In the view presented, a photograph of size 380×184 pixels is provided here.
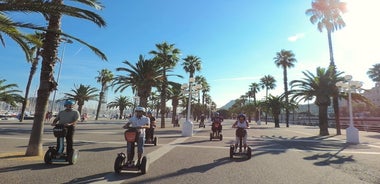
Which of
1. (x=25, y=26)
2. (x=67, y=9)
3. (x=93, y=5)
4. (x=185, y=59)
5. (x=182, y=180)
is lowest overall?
(x=182, y=180)

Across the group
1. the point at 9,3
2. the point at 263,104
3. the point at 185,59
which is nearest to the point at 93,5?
the point at 9,3

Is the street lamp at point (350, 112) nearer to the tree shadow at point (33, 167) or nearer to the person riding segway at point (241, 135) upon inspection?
the person riding segway at point (241, 135)

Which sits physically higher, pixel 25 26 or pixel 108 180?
pixel 25 26

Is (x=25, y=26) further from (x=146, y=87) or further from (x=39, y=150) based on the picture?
(x=146, y=87)

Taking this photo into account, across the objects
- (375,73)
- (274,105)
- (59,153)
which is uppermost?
(375,73)

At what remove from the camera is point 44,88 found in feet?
30.4

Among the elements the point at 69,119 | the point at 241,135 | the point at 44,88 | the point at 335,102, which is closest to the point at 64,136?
the point at 69,119

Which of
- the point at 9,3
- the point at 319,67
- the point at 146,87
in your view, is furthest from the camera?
the point at 146,87

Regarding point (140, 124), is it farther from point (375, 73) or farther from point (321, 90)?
point (375, 73)

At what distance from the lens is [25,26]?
7867 mm

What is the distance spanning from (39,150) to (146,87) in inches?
868

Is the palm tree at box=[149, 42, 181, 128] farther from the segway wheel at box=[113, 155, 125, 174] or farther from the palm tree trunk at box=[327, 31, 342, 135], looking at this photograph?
the segway wheel at box=[113, 155, 125, 174]

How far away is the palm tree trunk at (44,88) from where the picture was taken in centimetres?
903

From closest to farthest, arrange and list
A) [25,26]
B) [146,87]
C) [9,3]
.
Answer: [9,3] → [25,26] → [146,87]
